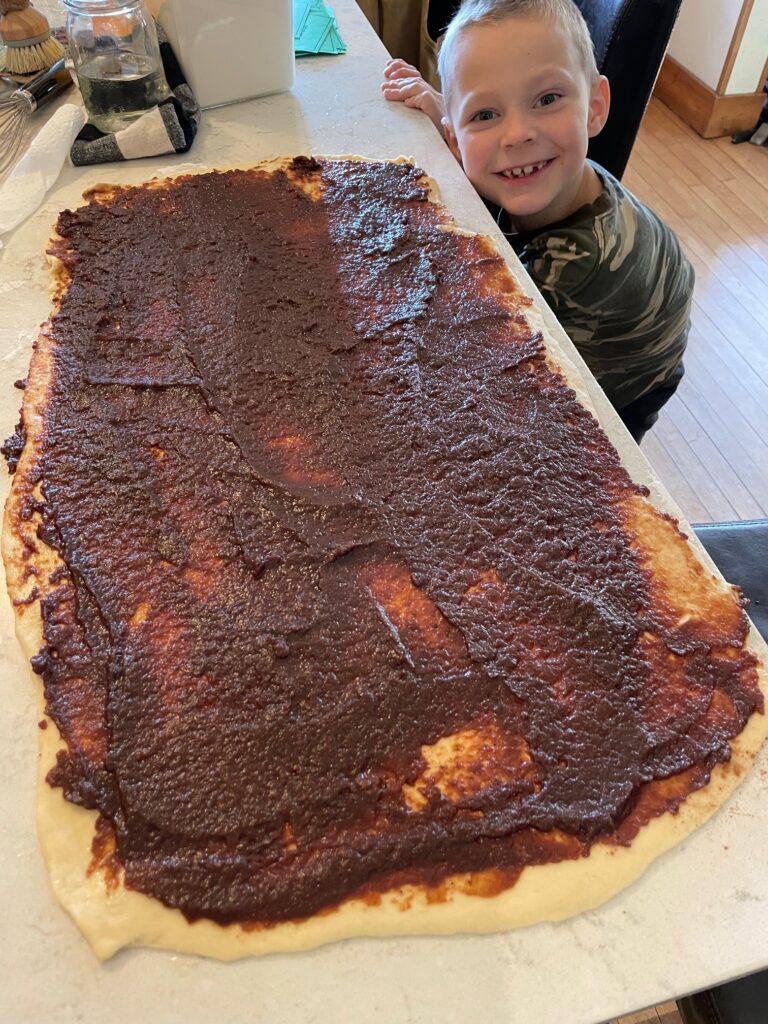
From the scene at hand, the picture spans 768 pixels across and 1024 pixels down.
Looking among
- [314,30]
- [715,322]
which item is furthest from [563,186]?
[715,322]

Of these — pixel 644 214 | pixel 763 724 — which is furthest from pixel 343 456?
pixel 644 214

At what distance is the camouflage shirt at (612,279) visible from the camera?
1354mm

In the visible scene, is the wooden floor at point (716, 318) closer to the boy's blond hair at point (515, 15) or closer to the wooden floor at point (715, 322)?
the wooden floor at point (715, 322)

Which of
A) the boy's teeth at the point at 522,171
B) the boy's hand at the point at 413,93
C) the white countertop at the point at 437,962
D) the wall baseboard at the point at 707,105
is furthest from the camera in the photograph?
the wall baseboard at the point at 707,105

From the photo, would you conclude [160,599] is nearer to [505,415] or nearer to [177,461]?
[177,461]

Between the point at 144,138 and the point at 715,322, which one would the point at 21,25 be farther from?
the point at 715,322

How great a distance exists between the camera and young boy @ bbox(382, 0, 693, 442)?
4.05 ft

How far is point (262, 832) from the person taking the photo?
0.68m

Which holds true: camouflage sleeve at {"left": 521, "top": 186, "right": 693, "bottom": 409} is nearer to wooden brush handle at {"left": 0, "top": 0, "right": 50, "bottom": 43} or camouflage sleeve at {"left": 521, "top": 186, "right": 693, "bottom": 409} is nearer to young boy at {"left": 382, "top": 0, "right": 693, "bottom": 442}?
young boy at {"left": 382, "top": 0, "right": 693, "bottom": 442}

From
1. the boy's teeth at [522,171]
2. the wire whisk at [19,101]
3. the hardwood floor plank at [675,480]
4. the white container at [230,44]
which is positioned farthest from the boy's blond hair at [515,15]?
the hardwood floor plank at [675,480]

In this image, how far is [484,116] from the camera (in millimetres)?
1324

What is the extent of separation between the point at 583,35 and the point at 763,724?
1216 millimetres

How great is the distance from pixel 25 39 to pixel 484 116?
1.05m

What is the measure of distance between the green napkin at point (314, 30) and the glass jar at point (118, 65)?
43 cm
